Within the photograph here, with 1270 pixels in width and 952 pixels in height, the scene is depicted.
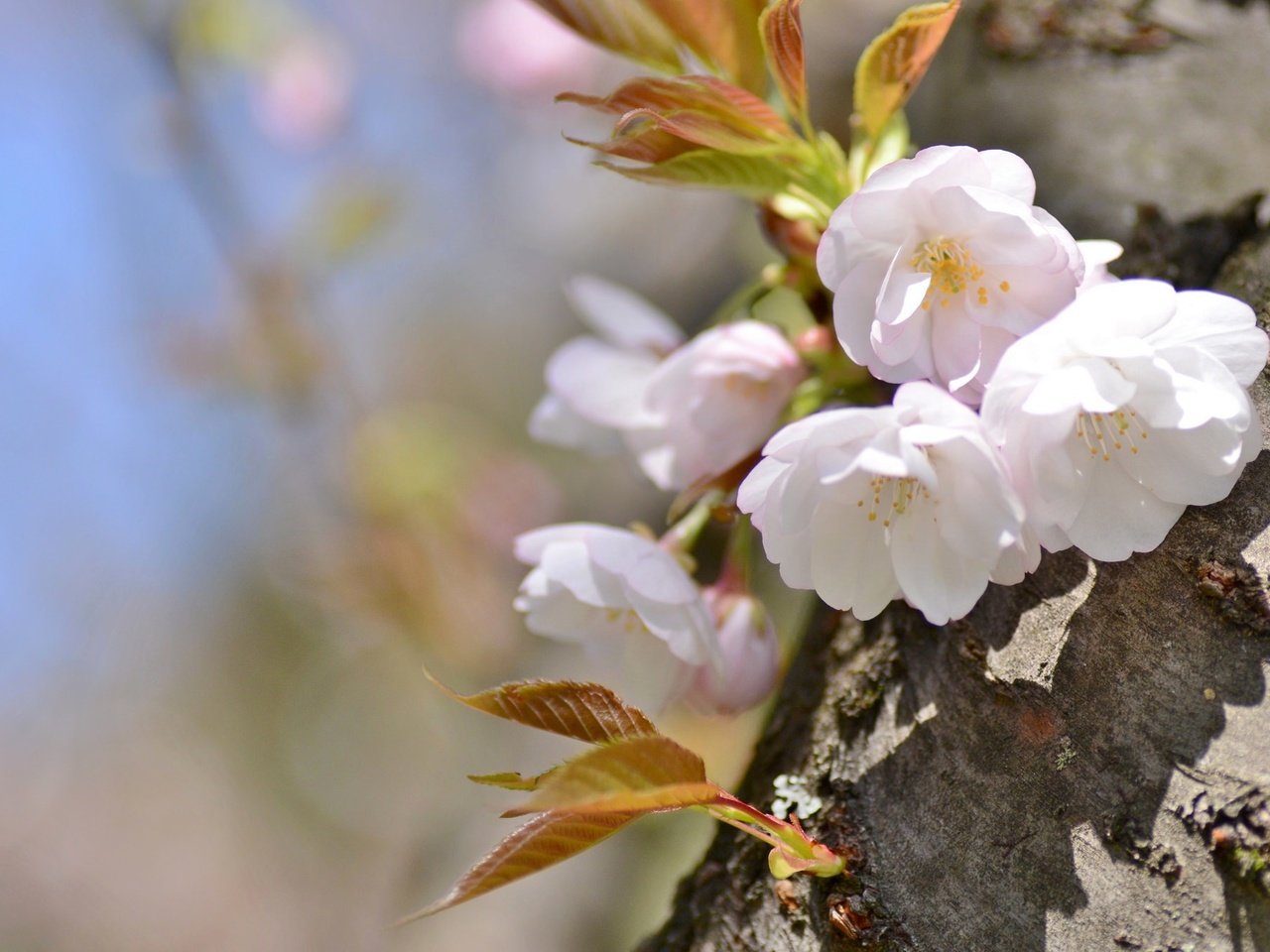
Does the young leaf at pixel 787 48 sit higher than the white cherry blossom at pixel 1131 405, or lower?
higher

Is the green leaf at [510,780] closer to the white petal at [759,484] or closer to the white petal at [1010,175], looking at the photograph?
the white petal at [759,484]

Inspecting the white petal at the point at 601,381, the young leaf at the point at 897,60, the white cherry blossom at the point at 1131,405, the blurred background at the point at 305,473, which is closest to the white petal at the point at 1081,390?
the white cherry blossom at the point at 1131,405

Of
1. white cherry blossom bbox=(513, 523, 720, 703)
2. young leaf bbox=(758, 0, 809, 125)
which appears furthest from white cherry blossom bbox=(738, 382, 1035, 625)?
young leaf bbox=(758, 0, 809, 125)

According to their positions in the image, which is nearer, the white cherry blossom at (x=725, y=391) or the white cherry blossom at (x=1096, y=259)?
the white cherry blossom at (x=1096, y=259)

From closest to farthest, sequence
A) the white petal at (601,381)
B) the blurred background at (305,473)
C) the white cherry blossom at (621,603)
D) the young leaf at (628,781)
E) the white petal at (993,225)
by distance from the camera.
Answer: the young leaf at (628,781)
the white petal at (993,225)
the white cherry blossom at (621,603)
the white petal at (601,381)
the blurred background at (305,473)

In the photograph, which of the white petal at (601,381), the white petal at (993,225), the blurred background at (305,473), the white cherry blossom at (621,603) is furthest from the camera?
the blurred background at (305,473)

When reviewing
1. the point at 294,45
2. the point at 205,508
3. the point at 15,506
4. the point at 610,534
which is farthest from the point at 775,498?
the point at 15,506

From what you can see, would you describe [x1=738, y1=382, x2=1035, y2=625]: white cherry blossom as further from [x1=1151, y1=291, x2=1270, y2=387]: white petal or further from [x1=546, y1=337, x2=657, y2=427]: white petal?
[x1=546, y1=337, x2=657, y2=427]: white petal
